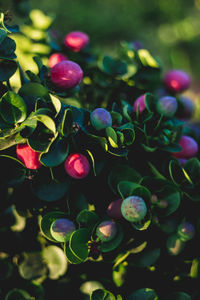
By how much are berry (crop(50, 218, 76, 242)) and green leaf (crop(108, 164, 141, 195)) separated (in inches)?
4.9

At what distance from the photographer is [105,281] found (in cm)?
75

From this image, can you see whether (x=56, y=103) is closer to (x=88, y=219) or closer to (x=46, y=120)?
(x=46, y=120)

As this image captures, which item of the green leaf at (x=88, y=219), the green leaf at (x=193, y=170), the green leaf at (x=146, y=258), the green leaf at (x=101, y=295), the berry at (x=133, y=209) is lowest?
the green leaf at (x=101, y=295)

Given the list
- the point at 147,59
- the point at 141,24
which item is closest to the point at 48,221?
the point at 147,59

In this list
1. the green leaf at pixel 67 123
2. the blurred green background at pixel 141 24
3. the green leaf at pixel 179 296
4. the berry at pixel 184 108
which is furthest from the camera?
the blurred green background at pixel 141 24

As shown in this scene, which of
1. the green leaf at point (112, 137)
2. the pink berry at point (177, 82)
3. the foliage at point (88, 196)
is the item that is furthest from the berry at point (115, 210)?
the pink berry at point (177, 82)

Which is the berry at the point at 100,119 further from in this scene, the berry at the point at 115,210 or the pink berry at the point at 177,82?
the pink berry at the point at 177,82

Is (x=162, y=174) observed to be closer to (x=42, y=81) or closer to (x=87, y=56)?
(x=42, y=81)

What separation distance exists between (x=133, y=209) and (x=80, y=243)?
0.41ft

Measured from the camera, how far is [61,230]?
628mm

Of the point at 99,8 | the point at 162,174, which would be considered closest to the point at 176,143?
the point at 162,174

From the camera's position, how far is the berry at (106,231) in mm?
627

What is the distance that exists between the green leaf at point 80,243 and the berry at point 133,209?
0.30ft

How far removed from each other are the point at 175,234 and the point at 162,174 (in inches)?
5.4
